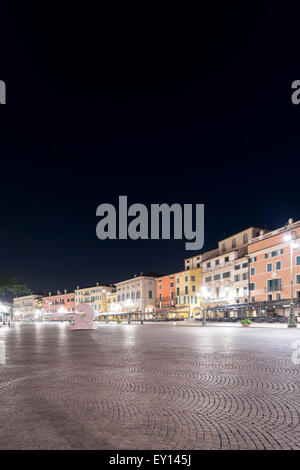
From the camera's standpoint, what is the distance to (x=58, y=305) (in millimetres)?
151250

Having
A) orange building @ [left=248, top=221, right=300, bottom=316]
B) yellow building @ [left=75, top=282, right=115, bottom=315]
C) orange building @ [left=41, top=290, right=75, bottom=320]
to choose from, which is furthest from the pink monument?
orange building @ [left=41, top=290, right=75, bottom=320]

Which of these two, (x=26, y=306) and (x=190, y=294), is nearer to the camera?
(x=190, y=294)

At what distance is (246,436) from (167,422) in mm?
1051

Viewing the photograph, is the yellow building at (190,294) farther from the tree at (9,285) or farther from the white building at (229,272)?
the tree at (9,285)

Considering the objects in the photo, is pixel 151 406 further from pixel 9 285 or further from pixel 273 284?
pixel 273 284

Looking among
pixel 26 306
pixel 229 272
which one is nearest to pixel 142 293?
pixel 229 272

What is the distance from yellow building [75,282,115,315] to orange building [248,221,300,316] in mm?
65316

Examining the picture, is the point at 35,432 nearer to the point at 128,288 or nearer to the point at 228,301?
the point at 228,301

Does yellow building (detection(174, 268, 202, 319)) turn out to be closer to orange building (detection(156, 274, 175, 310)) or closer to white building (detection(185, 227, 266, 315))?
white building (detection(185, 227, 266, 315))

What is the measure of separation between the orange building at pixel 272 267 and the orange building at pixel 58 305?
316 ft

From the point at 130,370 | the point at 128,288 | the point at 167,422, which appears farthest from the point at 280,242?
the point at 128,288

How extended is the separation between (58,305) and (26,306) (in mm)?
42251

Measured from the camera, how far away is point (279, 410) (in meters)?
5.25

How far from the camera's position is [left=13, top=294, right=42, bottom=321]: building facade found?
174 m
